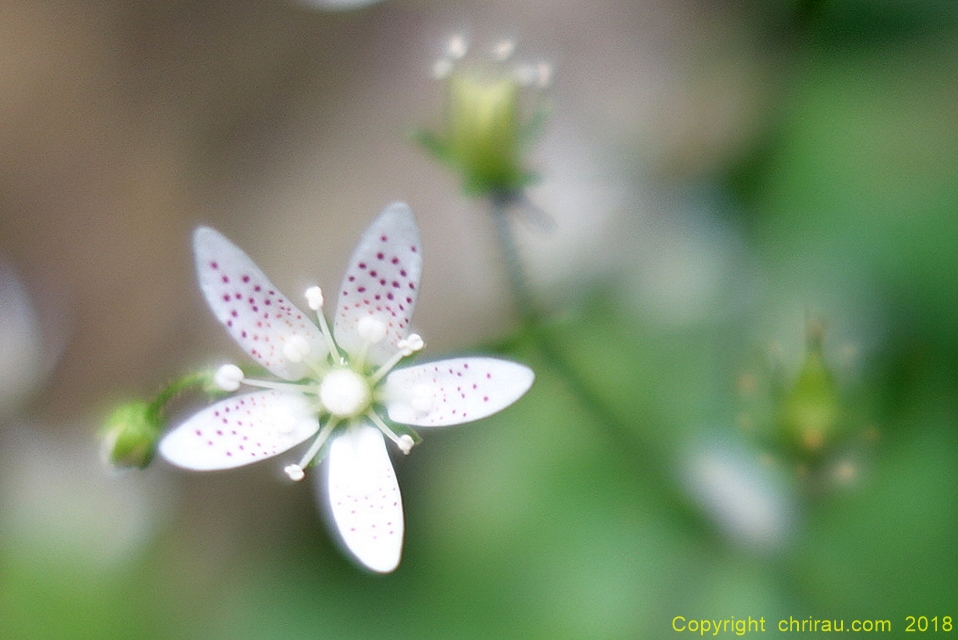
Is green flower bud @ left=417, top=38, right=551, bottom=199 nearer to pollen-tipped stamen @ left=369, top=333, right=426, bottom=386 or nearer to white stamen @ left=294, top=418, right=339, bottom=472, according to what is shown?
pollen-tipped stamen @ left=369, top=333, right=426, bottom=386

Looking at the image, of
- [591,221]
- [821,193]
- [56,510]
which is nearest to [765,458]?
[821,193]

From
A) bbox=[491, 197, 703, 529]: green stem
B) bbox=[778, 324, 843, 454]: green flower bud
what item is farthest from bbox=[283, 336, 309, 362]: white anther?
bbox=[778, 324, 843, 454]: green flower bud

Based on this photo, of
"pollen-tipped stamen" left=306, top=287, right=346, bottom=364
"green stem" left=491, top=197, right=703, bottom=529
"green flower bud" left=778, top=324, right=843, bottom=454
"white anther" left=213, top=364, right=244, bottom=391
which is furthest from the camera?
"green stem" left=491, top=197, right=703, bottom=529

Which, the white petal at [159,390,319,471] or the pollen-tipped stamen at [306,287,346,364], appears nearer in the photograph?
the white petal at [159,390,319,471]

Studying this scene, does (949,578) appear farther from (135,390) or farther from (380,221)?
(135,390)

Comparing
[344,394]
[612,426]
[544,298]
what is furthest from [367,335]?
[544,298]

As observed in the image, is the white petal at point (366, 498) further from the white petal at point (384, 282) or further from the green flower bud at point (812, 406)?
the green flower bud at point (812, 406)
